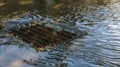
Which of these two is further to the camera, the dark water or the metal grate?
the metal grate

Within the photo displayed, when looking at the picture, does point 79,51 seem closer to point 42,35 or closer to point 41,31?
point 42,35

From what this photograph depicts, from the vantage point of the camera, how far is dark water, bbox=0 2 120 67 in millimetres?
5078

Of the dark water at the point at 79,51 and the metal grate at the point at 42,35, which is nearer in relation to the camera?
the dark water at the point at 79,51

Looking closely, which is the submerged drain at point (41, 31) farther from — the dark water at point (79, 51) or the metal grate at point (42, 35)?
the dark water at point (79, 51)

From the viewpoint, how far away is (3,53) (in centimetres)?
565

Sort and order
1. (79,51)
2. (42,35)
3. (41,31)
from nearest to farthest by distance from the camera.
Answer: (79,51) < (42,35) < (41,31)

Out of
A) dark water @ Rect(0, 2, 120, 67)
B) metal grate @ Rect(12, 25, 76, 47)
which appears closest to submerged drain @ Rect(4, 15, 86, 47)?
metal grate @ Rect(12, 25, 76, 47)

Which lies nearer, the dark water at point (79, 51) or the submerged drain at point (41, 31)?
the dark water at point (79, 51)

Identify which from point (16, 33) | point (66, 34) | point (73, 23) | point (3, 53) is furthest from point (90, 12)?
point (3, 53)

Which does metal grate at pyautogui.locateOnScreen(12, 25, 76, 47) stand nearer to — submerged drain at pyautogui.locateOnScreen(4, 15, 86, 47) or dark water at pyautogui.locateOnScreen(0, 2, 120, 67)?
submerged drain at pyautogui.locateOnScreen(4, 15, 86, 47)

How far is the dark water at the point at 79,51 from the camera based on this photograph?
200 inches

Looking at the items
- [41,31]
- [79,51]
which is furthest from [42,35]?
[79,51]

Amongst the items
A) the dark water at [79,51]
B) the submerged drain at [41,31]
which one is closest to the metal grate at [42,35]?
the submerged drain at [41,31]

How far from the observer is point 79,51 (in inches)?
218
